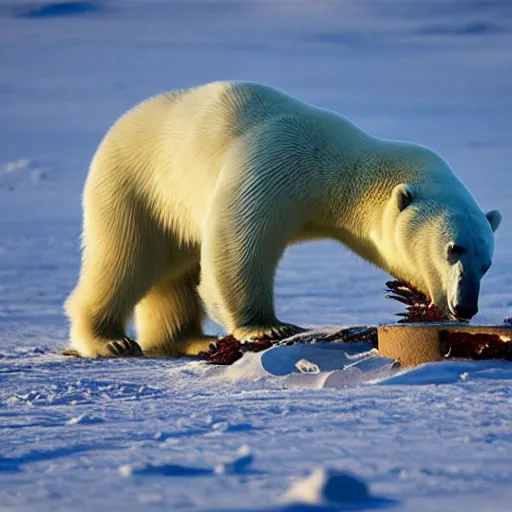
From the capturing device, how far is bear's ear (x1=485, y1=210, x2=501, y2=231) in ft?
20.3

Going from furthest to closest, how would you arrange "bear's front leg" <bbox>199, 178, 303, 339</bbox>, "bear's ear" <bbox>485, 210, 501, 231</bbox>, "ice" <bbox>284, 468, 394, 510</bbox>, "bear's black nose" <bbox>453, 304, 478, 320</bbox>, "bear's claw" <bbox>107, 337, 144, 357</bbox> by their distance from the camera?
"bear's claw" <bbox>107, 337, 144, 357</bbox> → "bear's ear" <bbox>485, 210, 501, 231</bbox> → "bear's front leg" <bbox>199, 178, 303, 339</bbox> → "bear's black nose" <bbox>453, 304, 478, 320</bbox> → "ice" <bbox>284, 468, 394, 510</bbox>

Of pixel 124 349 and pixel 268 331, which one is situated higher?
pixel 268 331

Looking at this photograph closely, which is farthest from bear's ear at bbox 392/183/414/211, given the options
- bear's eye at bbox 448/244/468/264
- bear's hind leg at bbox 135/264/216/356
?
bear's hind leg at bbox 135/264/216/356

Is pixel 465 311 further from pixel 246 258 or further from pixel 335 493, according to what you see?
pixel 335 493

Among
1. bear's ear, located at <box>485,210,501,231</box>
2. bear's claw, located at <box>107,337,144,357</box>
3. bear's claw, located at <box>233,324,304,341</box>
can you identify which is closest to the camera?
bear's claw, located at <box>233,324,304,341</box>

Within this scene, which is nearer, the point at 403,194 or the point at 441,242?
the point at 441,242

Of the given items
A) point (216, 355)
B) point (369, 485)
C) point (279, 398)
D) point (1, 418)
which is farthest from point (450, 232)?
point (369, 485)

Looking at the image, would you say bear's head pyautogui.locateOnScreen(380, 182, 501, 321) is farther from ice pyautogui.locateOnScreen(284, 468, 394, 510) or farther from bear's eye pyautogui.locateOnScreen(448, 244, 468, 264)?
ice pyautogui.locateOnScreen(284, 468, 394, 510)

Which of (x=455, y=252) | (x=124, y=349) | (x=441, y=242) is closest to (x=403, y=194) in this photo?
(x=441, y=242)

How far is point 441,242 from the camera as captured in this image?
222 inches

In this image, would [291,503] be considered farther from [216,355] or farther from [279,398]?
[216,355]

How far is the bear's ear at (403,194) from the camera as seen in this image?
19.1 ft

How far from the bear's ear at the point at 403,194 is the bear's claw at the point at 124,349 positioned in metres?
2.09

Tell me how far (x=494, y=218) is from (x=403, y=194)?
0.73 meters
